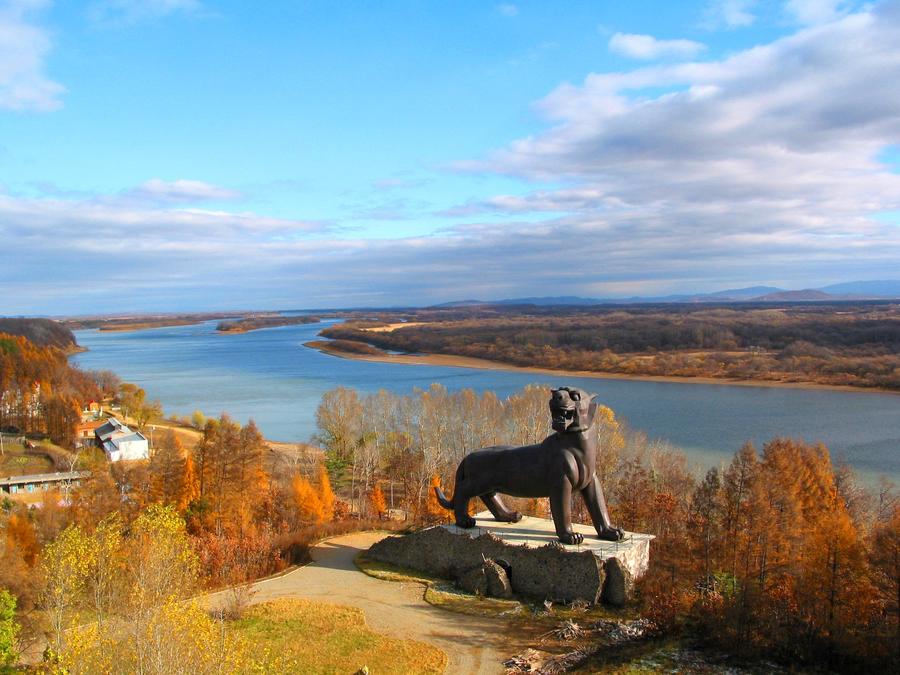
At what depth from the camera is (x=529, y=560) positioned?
44.0ft

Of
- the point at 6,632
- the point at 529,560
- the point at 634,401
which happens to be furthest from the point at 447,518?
the point at 634,401

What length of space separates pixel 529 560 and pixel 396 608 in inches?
110

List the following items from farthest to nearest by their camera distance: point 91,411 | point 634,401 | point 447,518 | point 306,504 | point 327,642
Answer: point 634,401 < point 91,411 < point 306,504 < point 447,518 < point 327,642

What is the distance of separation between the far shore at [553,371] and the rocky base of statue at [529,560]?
52.1 m

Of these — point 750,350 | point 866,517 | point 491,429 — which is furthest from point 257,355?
point 866,517

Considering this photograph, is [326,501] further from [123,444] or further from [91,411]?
[91,411]

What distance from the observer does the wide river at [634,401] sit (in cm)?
3641

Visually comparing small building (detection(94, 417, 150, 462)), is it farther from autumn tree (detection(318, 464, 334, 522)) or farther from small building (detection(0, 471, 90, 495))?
autumn tree (detection(318, 464, 334, 522))

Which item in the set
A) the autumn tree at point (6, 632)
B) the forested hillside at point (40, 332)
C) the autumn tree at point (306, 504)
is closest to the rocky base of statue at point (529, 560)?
the autumn tree at point (306, 504)

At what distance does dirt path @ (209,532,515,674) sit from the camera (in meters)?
10.9

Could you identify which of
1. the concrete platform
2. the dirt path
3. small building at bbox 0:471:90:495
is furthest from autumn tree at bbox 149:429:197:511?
small building at bbox 0:471:90:495

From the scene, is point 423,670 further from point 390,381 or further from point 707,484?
point 390,381

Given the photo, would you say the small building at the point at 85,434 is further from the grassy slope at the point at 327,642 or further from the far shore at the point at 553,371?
the far shore at the point at 553,371

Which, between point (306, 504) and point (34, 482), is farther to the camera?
point (34, 482)
